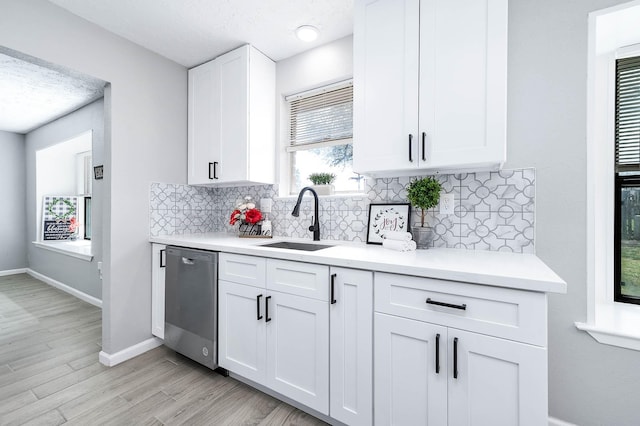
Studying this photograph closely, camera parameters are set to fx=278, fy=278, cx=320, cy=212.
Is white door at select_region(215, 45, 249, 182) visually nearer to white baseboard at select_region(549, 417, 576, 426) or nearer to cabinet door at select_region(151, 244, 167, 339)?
cabinet door at select_region(151, 244, 167, 339)

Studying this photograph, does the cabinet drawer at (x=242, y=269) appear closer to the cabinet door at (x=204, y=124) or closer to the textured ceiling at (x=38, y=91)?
the cabinet door at (x=204, y=124)

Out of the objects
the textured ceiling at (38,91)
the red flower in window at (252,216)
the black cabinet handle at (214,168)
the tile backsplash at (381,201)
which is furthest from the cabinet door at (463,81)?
the textured ceiling at (38,91)

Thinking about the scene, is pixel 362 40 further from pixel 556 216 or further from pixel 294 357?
pixel 294 357

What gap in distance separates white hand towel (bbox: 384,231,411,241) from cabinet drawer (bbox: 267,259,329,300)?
529 millimetres

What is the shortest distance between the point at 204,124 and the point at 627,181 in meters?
3.03

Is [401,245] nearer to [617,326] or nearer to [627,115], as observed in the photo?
[617,326]

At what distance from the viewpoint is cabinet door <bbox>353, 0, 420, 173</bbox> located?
1.56 meters

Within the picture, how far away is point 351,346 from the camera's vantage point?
1388mm

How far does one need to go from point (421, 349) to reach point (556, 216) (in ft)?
3.41

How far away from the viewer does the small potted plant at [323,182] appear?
2.30 meters

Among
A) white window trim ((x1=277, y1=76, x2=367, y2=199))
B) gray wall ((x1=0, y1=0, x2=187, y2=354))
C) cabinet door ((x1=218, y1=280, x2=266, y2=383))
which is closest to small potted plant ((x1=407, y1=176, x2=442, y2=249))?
white window trim ((x1=277, y1=76, x2=367, y2=199))

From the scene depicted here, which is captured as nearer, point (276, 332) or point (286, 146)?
point (276, 332)

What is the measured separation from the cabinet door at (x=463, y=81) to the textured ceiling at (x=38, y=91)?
95.4 inches

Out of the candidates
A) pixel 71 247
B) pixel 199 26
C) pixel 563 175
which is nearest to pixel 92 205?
pixel 71 247
